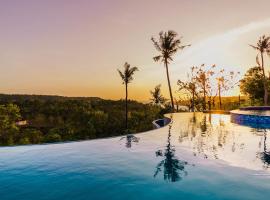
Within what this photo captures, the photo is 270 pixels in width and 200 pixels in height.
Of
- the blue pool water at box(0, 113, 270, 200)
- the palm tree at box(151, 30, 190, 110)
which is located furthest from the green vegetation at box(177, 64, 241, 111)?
the blue pool water at box(0, 113, 270, 200)

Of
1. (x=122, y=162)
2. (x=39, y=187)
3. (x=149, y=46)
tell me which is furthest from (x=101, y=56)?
(x=39, y=187)

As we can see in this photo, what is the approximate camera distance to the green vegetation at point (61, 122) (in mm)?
37906

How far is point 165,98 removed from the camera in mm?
39438

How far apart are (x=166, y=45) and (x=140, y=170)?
25996 millimetres

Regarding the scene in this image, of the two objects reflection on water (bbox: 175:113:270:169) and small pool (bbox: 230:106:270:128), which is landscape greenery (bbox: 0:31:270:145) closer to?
small pool (bbox: 230:106:270:128)

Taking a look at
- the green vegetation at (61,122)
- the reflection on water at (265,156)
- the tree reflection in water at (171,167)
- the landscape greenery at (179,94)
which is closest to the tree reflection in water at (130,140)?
the tree reflection in water at (171,167)

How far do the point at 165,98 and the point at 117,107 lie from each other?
97.2ft

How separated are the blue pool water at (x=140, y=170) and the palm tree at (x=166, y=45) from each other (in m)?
21.8

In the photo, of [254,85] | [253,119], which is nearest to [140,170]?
[253,119]

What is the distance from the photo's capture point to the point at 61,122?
5441 cm

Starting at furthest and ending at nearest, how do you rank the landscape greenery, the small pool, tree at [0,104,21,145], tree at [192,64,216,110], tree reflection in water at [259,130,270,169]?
tree at [0,104,21,145]
tree at [192,64,216,110]
the landscape greenery
the small pool
tree reflection in water at [259,130,270,169]

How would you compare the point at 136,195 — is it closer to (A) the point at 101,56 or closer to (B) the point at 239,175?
(B) the point at 239,175

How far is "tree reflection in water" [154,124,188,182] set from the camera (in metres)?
6.51

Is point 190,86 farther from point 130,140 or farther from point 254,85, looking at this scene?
point 130,140
